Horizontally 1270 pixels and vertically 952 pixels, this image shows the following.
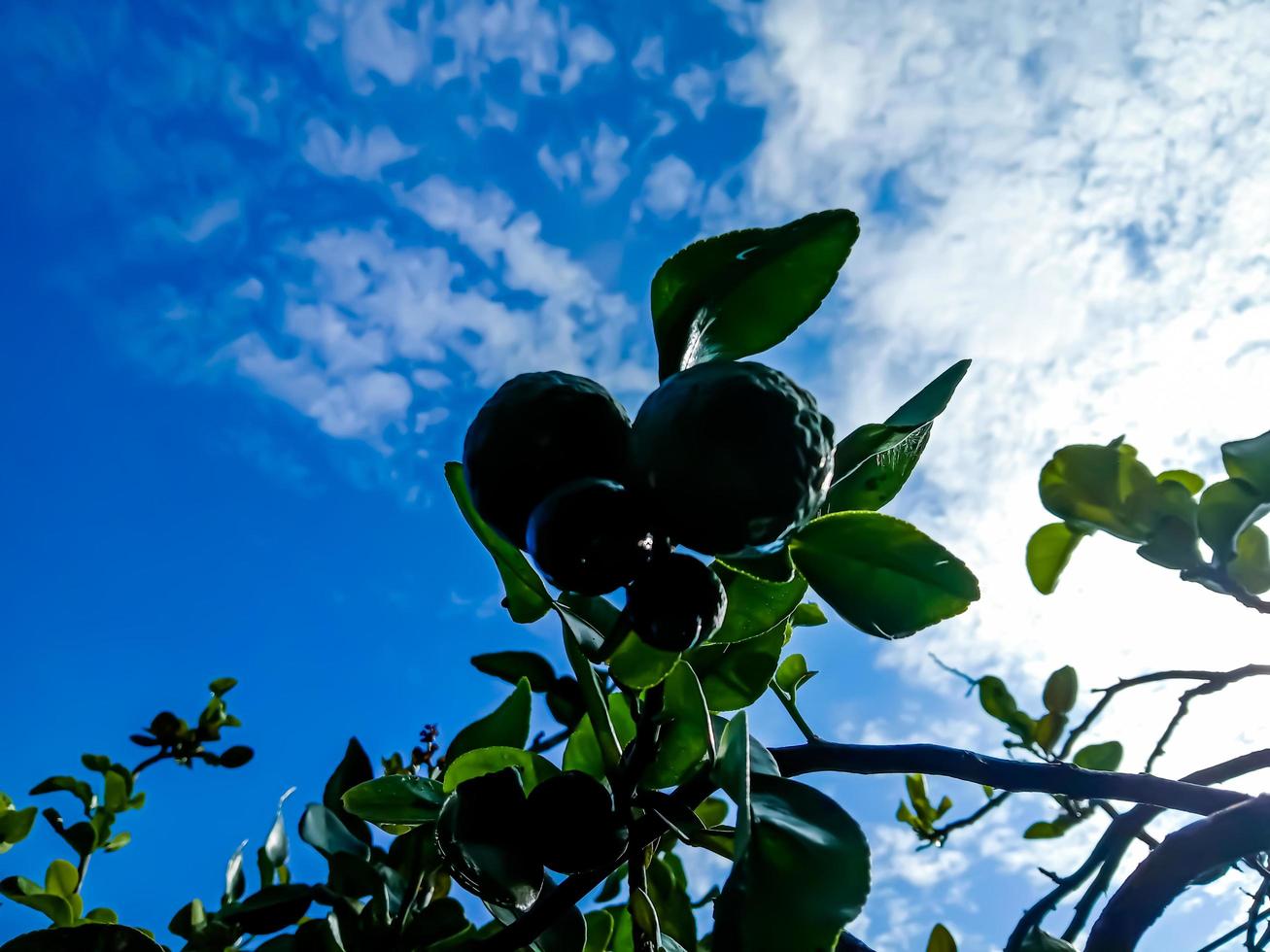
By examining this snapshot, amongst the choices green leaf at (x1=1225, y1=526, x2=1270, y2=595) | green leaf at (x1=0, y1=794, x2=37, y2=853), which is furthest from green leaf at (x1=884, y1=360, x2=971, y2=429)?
green leaf at (x1=0, y1=794, x2=37, y2=853)

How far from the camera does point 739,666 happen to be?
82 cm

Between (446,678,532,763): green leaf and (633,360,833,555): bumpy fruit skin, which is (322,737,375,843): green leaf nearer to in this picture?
(446,678,532,763): green leaf

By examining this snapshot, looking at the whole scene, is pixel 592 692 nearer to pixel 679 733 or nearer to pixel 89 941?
pixel 679 733

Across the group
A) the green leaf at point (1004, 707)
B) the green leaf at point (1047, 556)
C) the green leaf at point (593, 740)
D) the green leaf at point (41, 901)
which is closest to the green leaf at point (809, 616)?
the green leaf at point (593, 740)

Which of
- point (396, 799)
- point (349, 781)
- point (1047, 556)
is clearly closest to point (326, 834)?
point (349, 781)

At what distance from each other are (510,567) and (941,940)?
750 millimetres

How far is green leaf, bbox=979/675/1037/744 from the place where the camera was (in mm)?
1667

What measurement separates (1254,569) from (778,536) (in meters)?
0.97

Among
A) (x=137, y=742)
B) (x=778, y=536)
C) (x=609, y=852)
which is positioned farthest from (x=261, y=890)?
(x=137, y=742)

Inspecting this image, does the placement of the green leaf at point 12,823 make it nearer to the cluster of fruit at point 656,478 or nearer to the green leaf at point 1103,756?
the cluster of fruit at point 656,478

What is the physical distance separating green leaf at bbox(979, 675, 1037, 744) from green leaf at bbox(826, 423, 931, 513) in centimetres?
112

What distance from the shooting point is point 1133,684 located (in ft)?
4.31

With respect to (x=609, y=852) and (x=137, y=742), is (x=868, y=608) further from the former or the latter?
(x=137, y=742)

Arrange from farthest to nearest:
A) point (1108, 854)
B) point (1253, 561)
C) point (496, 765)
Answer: point (1253, 561), point (1108, 854), point (496, 765)
